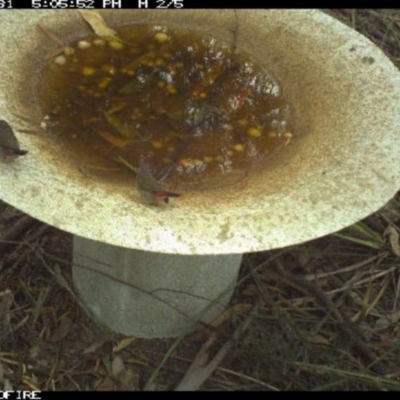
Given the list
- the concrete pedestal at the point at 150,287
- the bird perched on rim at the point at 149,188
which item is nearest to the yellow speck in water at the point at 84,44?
the concrete pedestal at the point at 150,287

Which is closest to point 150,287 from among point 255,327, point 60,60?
point 255,327

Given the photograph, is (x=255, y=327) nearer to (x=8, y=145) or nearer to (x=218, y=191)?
(x=218, y=191)

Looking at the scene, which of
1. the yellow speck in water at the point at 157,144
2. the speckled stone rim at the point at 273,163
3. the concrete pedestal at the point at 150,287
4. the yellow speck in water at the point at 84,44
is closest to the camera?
the speckled stone rim at the point at 273,163

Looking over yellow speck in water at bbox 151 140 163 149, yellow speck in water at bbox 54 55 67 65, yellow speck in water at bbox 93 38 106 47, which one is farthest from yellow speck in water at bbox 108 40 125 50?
yellow speck in water at bbox 151 140 163 149

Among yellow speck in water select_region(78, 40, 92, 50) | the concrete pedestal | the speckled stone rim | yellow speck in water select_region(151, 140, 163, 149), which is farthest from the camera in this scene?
yellow speck in water select_region(78, 40, 92, 50)

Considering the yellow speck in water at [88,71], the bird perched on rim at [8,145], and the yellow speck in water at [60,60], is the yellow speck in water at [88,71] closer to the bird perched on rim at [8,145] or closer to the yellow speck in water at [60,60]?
the yellow speck in water at [60,60]

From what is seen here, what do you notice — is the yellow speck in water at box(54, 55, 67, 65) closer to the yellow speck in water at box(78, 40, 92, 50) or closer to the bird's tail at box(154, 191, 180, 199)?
the yellow speck in water at box(78, 40, 92, 50)

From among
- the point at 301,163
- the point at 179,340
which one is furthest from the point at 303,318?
the point at 301,163
